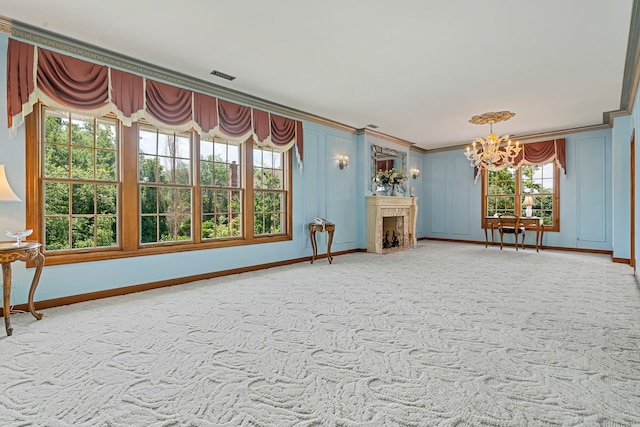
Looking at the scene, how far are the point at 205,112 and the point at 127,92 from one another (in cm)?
103

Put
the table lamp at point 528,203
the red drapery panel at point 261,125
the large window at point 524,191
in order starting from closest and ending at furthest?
1. the red drapery panel at point 261,125
2. the large window at point 524,191
3. the table lamp at point 528,203

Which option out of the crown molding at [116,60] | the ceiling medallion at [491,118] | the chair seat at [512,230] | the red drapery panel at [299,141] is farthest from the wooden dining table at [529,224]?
the crown molding at [116,60]

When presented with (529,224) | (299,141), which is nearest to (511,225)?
(529,224)

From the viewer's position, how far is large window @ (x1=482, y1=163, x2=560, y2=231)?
7949 millimetres

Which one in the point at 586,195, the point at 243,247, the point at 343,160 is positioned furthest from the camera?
the point at 586,195

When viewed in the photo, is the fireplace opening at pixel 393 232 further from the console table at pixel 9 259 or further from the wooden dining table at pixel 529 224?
the console table at pixel 9 259

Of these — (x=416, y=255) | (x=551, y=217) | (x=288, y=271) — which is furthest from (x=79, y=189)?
A: (x=551, y=217)

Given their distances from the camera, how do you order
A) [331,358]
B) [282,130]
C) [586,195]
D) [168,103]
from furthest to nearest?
[586,195] → [282,130] → [168,103] → [331,358]

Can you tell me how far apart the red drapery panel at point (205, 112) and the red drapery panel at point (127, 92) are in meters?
0.72

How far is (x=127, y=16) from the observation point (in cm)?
313

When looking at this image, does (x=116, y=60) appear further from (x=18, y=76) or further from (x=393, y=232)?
(x=393, y=232)

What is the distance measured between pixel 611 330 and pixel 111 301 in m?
4.86

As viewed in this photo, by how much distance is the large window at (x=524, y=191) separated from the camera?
795 centimetres

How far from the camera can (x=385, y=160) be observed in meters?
8.53
